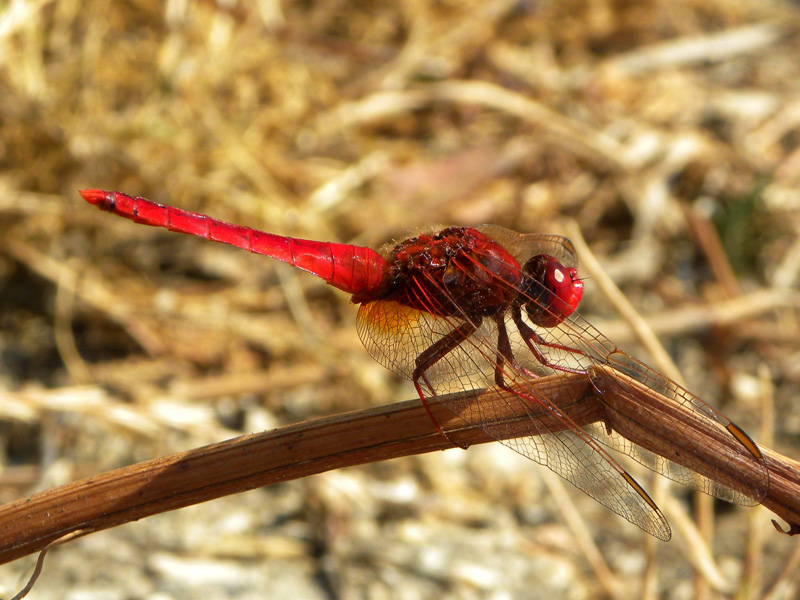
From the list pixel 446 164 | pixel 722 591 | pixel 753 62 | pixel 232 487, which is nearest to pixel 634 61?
pixel 753 62

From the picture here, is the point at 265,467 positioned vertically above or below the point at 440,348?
below

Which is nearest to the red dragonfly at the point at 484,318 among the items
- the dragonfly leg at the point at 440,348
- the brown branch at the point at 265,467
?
the dragonfly leg at the point at 440,348

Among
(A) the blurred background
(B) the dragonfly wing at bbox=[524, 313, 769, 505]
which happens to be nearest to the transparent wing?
(B) the dragonfly wing at bbox=[524, 313, 769, 505]

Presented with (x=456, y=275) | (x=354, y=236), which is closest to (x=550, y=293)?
(x=456, y=275)

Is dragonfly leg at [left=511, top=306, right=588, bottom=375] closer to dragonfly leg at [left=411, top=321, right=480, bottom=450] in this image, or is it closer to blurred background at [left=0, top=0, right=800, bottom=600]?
dragonfly leg at [left=411, top=321, right=480, bottom=450]

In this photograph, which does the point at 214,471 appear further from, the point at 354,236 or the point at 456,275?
the point at 354,236

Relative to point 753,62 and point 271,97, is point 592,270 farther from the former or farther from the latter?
point 753,62
